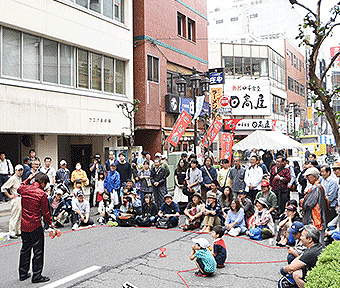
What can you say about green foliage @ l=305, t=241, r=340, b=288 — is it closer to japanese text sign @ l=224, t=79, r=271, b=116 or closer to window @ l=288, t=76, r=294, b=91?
japanese text sign @ l=224, t=79, r=271, b=116

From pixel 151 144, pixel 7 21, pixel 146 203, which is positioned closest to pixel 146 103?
pixel 151 144

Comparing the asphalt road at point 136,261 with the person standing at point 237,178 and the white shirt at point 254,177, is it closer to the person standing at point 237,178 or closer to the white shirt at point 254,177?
the person standing at point 237,178

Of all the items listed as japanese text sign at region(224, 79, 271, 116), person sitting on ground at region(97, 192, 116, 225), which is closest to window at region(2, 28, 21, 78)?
person sitting on ground at region(97, 192, 116, 225)

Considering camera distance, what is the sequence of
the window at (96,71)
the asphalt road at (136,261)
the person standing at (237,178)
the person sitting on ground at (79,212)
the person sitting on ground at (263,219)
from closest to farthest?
1. the asphalt road at (136,261)
2. the person sitting on ground at (263,219)
3. the person sitting on ground at (79,212)
4. the person standing at (237,178)
5. the window at (96,71)

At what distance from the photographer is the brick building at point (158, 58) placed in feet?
65.7

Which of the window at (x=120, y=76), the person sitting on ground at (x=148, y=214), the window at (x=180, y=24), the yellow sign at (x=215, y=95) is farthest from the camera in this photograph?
the yellow sign at (x=215, y=95)

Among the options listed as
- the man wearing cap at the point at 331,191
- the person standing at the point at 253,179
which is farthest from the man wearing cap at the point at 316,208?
the person standing at the point at 253,179

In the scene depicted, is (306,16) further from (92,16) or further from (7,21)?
(92,16)

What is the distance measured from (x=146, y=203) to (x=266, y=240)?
3662mm

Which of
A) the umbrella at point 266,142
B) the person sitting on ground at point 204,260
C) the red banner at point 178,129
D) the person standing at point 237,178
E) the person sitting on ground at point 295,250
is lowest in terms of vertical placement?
the person sitting on ground at point 204,260

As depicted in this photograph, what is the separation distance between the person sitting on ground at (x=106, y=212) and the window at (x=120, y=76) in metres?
9.22

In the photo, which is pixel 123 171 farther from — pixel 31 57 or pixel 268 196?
pixel 31 57

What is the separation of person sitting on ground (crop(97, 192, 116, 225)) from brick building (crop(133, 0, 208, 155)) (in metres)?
9.24

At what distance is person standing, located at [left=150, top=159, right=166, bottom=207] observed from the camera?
11.7 m
